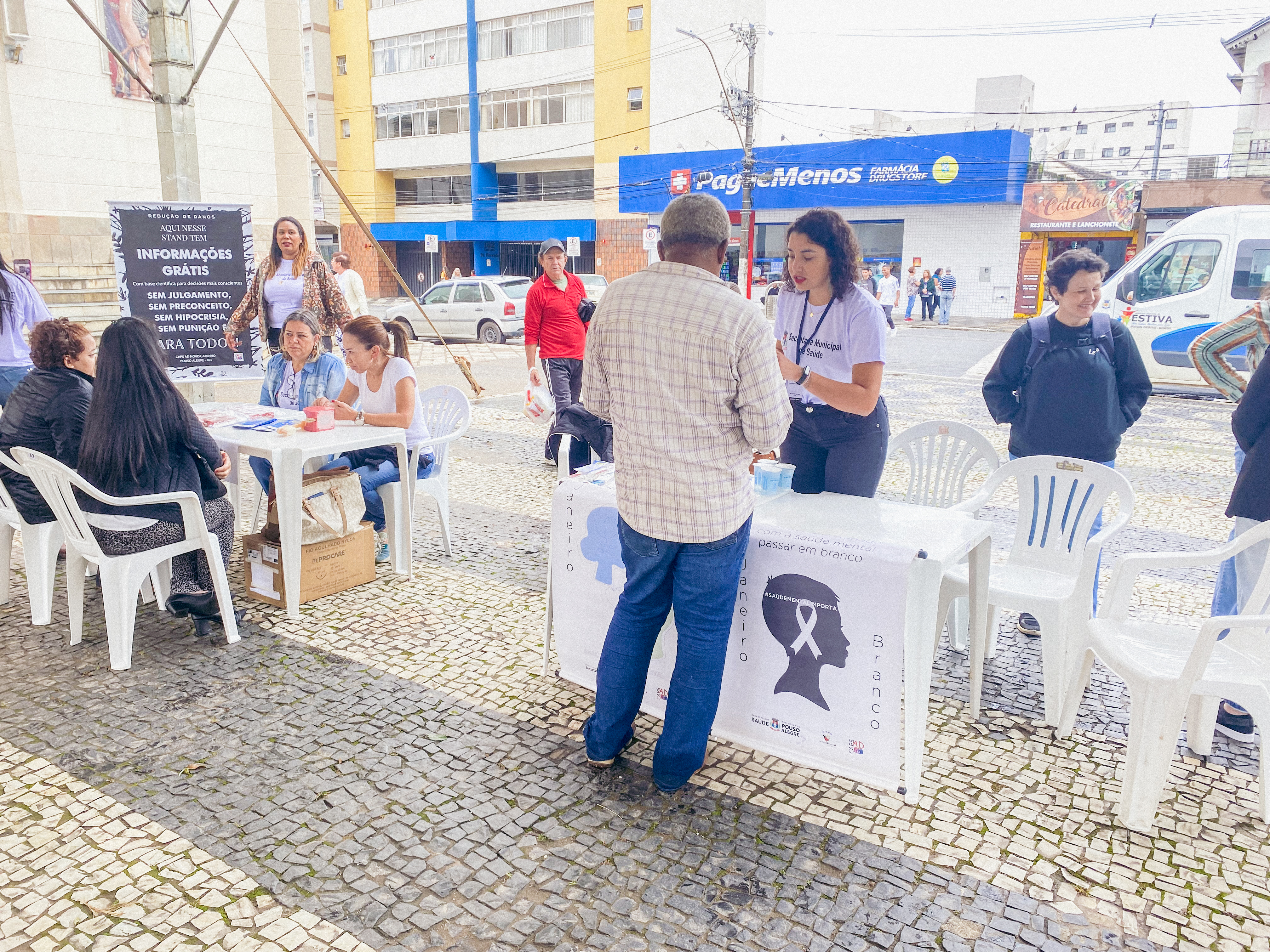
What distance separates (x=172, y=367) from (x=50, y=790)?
421cm

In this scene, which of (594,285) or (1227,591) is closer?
(1227,591)

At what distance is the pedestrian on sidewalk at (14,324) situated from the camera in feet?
17.7

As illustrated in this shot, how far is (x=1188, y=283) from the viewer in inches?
454

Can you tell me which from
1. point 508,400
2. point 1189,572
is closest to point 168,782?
point 1189,572

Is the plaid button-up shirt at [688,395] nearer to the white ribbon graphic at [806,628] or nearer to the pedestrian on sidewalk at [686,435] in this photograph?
the pedestrian on sidewalk at [686,435]

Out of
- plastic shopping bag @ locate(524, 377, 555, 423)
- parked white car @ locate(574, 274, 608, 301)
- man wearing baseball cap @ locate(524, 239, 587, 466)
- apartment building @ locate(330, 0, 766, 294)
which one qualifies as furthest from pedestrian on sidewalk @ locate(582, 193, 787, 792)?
apartment building @ locate(330, 0, 766, 294)

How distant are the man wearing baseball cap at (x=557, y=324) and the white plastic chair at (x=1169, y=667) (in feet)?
15.5

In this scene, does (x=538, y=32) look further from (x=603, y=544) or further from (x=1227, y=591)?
(x=1227, y=591)

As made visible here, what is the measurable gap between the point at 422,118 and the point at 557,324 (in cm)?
3516

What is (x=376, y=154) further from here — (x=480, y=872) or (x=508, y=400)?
(x=480, y=872)

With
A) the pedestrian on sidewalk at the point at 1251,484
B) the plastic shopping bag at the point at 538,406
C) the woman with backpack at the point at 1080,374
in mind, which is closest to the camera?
the pedestrian on sidewalk at the point at 1251,484

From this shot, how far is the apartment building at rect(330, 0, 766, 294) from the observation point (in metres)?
33.5

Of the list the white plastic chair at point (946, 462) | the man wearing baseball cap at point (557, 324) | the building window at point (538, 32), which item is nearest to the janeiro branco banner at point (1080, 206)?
the building window at point (538, 32)

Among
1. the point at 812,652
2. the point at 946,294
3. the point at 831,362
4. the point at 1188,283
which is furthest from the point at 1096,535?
the point at 946,294
